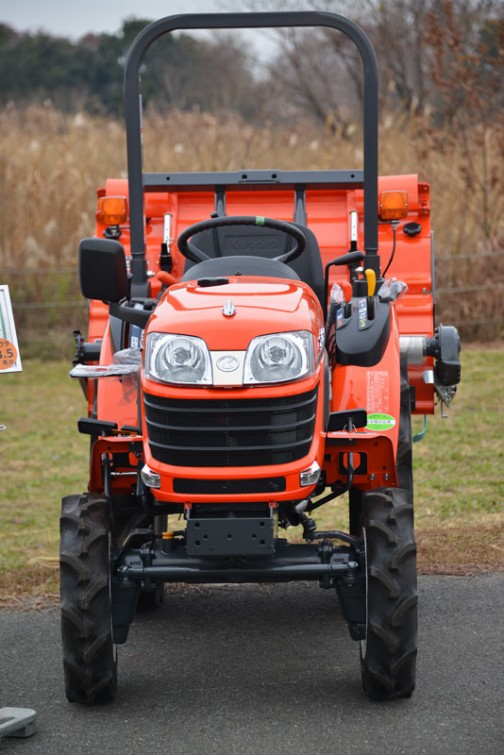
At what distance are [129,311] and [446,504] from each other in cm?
326

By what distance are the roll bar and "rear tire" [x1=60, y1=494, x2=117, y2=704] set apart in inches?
58.0

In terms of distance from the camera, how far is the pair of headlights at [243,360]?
4262 mm

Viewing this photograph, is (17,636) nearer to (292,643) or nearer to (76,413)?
(292,643)

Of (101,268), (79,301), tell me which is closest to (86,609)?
(101,268)

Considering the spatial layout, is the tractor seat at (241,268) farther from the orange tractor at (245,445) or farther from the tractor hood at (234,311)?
the tractor hood at (234,311)

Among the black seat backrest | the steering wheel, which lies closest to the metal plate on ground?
the steering wheel

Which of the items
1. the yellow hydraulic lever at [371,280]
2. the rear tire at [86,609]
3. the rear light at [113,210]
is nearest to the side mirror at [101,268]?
the rear tire at [86,609]

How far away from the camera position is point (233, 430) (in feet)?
14.0

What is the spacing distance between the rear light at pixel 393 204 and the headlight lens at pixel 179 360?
2.22m

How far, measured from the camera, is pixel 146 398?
4.39m

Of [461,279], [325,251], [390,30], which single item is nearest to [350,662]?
[325,251]

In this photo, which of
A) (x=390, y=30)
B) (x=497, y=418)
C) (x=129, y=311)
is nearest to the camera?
(x=129, y=311)

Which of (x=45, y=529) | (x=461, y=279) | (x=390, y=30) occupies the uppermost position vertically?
(x=390, y=30)

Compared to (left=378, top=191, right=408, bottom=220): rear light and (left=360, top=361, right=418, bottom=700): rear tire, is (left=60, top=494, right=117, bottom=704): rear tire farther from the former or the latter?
(left=378, top=191, right=408, bottom=220): rear light
